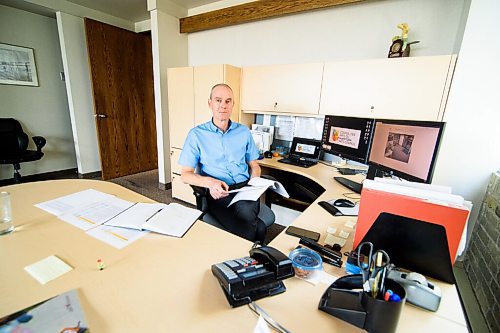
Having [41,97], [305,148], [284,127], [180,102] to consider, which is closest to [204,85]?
[180,102]

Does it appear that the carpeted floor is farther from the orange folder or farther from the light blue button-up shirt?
the orange folder

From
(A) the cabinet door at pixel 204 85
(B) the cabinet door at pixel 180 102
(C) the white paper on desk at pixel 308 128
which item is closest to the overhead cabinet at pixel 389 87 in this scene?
(C) the white paper on desk at pixel 308 128

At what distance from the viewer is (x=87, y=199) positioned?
4.08 ft

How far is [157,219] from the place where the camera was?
40.8 inches

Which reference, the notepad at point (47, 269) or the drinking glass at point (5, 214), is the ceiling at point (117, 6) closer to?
the drinking glass at point (5, 214)

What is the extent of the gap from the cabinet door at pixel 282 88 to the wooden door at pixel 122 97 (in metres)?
2.30

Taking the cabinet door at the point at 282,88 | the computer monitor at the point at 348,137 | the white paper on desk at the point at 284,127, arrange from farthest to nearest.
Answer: the white paper on desk at the point at 284,127 → the cabinet door at the point at 282,88 → the computer monitor at the point at 348,137

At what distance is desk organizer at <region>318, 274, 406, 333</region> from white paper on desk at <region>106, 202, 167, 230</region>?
2.53ft

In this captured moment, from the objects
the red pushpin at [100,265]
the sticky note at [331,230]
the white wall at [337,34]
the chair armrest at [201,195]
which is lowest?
the chair armrest at [201,195]

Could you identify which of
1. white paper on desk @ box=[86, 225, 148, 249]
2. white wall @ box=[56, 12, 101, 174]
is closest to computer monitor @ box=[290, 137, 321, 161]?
white paper on desk @ box=[86, 225, 148, 249]

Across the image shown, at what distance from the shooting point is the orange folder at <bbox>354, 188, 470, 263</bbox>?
27.8 inches

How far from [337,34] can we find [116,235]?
2.63 metres

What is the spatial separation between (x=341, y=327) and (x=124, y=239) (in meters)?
0.81

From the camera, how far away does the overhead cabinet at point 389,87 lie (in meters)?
1.72
